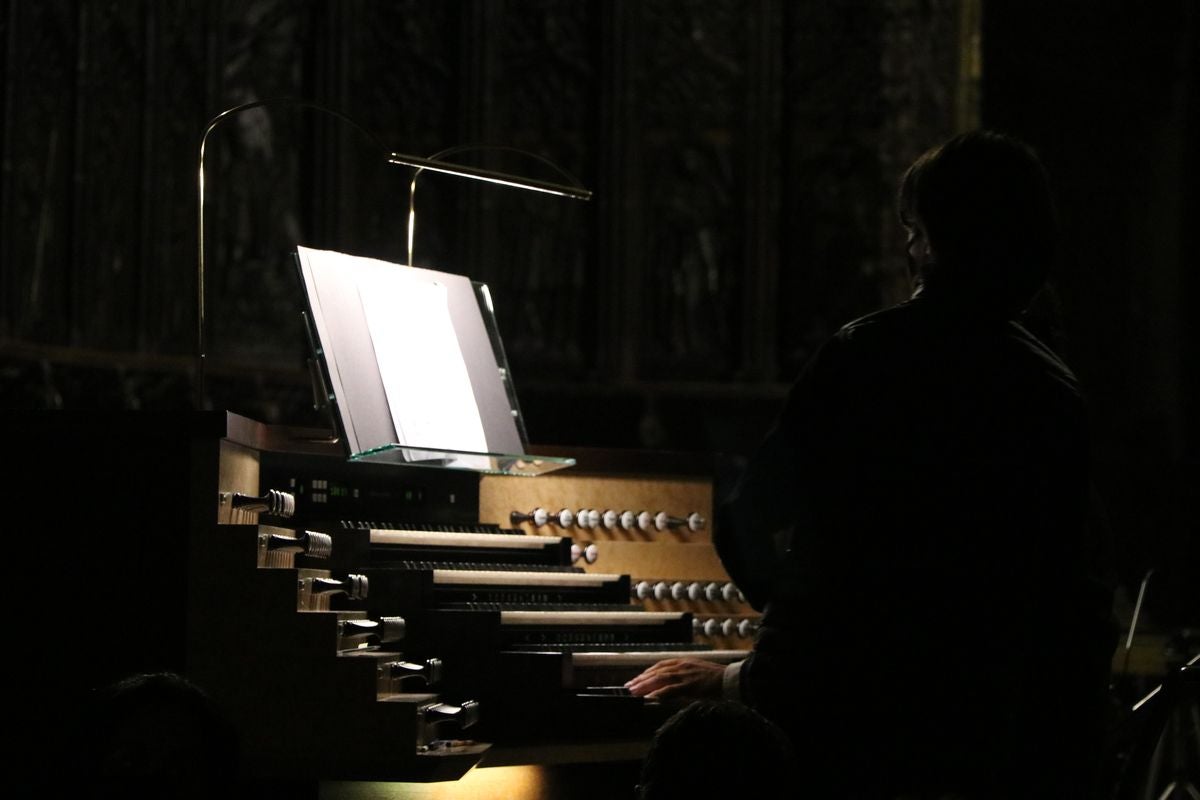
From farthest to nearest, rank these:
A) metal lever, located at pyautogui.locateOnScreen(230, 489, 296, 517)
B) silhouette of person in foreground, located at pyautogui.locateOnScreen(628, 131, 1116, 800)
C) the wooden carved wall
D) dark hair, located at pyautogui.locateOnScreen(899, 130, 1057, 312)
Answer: the wooden carved wall, metal lever, located at pyautogui.locateOnScreen(230, 489, 296, 517), dark hair, located at pyautogui.locateOnScreen(899, 130, 1057, 312), silhouette of person in foreground, located at pyautogui.locateOnScreen(628, 131, 1116, 800)

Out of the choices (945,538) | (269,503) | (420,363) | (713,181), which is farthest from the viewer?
(713,181)

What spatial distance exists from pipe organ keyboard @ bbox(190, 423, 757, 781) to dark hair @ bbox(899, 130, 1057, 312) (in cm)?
143

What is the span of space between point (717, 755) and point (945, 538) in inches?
19.8

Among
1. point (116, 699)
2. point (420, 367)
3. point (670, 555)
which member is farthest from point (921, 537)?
point (670, 555)

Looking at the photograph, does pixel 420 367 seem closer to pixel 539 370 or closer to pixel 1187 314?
pixel 539 370

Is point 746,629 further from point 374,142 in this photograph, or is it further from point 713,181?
point 713,181

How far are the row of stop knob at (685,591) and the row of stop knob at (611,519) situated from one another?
163mm

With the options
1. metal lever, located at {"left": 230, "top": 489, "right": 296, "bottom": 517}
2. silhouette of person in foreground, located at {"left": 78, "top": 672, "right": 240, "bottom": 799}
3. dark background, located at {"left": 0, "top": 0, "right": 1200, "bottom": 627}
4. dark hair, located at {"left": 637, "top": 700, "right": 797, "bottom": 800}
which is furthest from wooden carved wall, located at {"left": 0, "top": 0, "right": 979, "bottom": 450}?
dark hair, located at {"left": 637, "top": 700, "right": 797, "bottom": 800}

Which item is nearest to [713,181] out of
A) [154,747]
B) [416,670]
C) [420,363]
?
[420,363]

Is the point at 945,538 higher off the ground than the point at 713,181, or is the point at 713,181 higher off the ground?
the point at 713,181

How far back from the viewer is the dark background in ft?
23.7

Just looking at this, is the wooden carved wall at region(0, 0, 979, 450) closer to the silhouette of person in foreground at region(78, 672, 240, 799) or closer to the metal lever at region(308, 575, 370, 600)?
the metal lever at region(308, 575, 370, 600)

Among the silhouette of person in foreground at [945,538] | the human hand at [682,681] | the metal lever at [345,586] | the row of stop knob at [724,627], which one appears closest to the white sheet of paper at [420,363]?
the metal lever at [345,586]

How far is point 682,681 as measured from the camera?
3.27 meters
